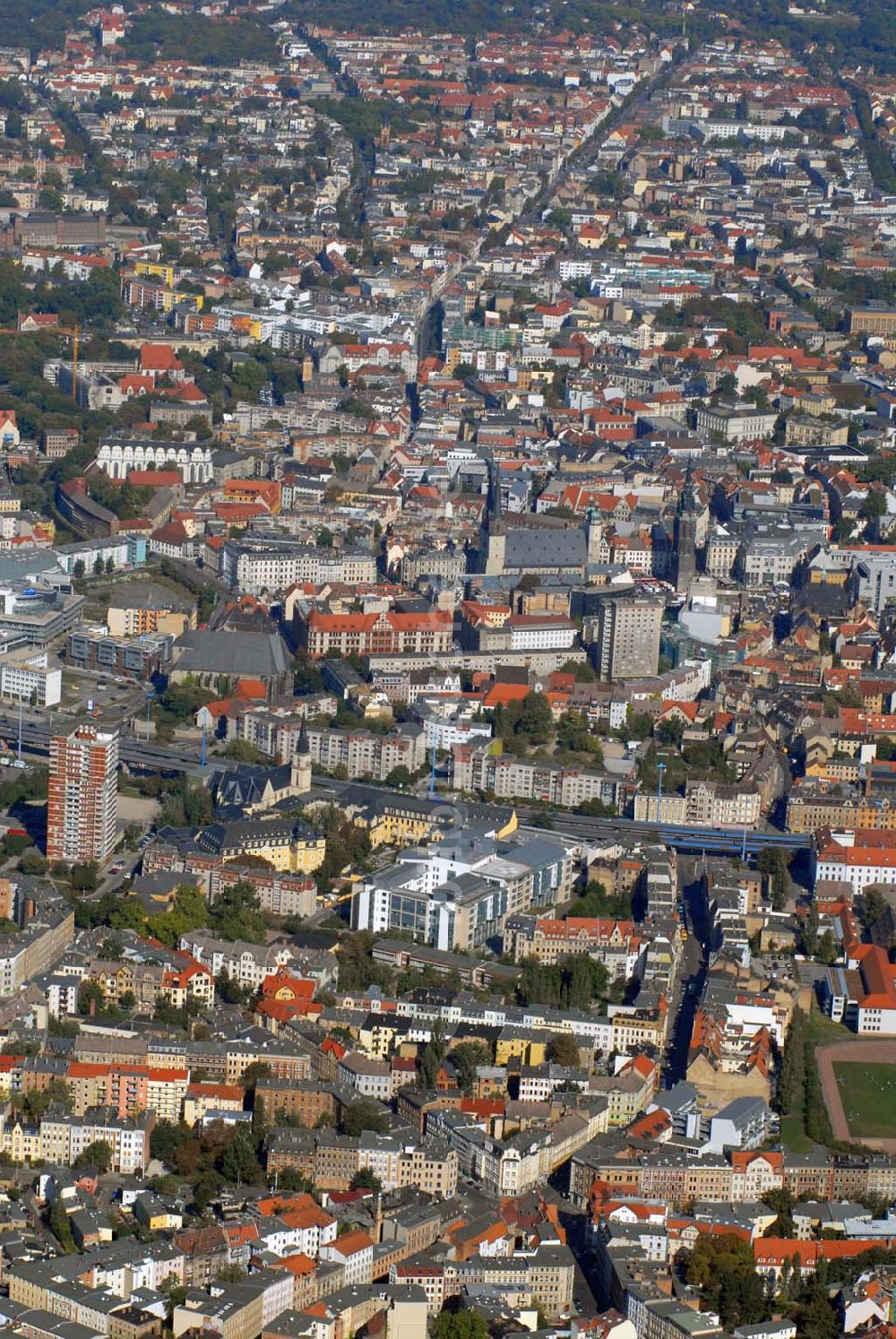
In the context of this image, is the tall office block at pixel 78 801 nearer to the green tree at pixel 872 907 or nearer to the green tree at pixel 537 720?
the green tree at pixel 537 720

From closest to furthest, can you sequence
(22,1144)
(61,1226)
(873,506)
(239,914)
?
1. (61,1226)
2. (22,1144)
3. (239,914)
4. (873,506)

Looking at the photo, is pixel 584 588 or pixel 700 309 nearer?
pixel 584 588

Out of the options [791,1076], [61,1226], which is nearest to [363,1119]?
[61,1226]

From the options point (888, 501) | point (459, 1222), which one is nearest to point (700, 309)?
point (888, 501)

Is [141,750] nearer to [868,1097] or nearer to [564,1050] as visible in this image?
[564,1050]

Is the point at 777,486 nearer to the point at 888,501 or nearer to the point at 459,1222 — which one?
the point at 888,501

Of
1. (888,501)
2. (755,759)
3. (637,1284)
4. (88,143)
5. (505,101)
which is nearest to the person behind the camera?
(637,1284)
